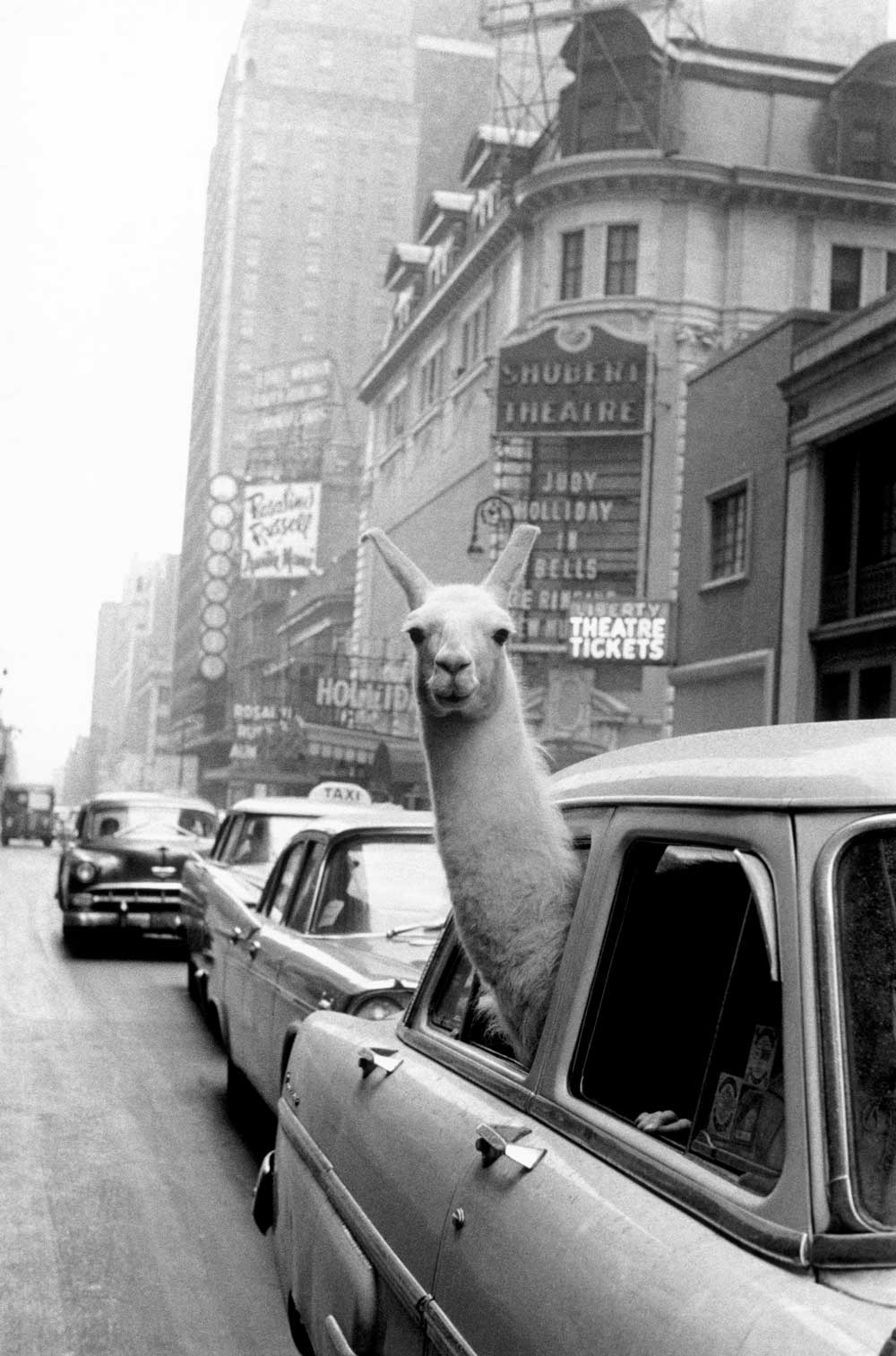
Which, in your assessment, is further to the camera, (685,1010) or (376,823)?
(376,823)

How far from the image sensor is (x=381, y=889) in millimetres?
8461

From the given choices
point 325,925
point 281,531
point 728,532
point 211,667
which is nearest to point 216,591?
point 211,667

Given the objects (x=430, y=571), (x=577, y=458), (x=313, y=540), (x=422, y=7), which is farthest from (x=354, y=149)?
(x=577, y=458)

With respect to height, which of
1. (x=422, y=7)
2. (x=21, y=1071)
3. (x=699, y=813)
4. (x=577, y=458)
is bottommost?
(x=21, y=1071)

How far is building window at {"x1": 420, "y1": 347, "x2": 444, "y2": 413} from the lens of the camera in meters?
63.8

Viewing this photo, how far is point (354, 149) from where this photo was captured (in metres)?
164

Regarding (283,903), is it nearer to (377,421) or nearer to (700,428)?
(700,428)

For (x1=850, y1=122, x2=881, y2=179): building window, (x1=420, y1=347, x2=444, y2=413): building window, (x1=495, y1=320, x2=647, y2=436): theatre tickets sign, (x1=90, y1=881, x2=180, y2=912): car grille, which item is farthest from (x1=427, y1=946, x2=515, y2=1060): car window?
(x1=420, y1=347, x2=444, y2=413): building window

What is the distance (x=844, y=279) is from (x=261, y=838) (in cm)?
4160

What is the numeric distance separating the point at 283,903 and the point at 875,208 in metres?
45.3

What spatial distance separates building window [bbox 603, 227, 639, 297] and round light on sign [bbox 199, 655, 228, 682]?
6000cm

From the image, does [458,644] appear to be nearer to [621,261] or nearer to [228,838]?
[228,838]

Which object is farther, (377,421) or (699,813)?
(377,421)

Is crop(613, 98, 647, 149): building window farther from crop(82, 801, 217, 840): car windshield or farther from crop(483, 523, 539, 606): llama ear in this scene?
crop(483, 523, 539, 606): llama ear
